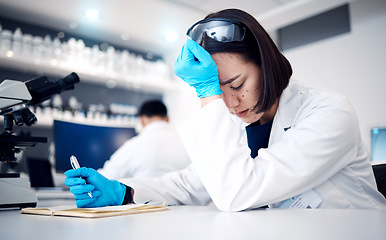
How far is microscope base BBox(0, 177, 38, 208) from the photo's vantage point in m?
1.02

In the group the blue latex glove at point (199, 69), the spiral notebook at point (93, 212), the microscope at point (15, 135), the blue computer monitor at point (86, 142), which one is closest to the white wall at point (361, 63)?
the blue computer monitor at point (86, 142)

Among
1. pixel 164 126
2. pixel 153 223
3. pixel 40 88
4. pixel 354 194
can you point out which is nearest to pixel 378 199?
pixel 354 194

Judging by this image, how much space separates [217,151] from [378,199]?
58cm

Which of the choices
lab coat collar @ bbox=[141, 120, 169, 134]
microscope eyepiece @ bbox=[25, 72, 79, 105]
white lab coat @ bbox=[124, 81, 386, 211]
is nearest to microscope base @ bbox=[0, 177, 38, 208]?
microscope eyepiece @ bbox=[25, 72, 79, 105]

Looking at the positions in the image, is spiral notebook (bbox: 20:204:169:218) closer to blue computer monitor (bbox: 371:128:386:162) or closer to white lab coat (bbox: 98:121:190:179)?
white lab coat (bbox: 98:121:190:179)

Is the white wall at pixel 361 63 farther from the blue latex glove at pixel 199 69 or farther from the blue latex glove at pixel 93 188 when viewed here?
the blue latex glove at pixel 93 188

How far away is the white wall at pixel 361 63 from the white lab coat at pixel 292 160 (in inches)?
86.0

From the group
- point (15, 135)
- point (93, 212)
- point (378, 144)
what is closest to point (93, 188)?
point (93, 212)

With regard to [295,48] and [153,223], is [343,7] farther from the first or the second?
[153,223]

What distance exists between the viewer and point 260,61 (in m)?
1.19

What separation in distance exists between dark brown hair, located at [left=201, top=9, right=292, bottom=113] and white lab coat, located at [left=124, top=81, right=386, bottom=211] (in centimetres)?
13

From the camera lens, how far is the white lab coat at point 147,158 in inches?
94.5

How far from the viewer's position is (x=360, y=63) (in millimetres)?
3049

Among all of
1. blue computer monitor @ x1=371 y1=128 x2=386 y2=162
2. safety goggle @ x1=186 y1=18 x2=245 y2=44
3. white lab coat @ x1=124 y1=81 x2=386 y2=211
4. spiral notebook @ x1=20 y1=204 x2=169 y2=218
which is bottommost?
blue computer monitor @ x1=371 y1=128 x2=386 y2=162
